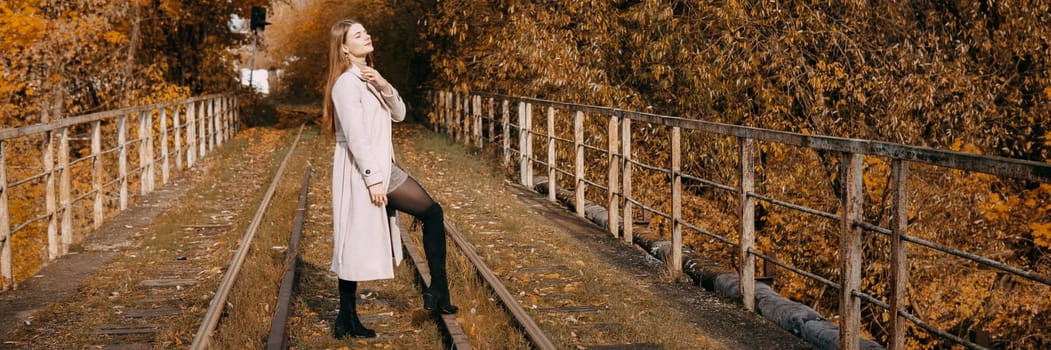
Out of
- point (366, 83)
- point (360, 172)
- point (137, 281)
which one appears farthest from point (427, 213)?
point (137, 281)

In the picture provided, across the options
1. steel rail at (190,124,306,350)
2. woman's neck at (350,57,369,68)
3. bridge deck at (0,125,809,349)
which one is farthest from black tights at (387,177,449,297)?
steel rail at (190,124,306,350)

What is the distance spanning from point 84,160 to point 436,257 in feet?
38.0

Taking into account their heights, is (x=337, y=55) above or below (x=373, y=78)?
above

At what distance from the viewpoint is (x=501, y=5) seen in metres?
19.0

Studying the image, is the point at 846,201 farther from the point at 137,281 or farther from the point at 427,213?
the point at 137,281

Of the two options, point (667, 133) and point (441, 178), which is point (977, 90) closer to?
point (667, 133)

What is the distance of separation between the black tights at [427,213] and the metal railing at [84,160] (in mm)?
3681

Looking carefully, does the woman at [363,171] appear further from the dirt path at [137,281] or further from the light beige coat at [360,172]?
the dirt path at [137,281]

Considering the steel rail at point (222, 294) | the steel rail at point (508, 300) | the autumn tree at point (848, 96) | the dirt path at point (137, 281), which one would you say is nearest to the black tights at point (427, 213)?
the steel rail at point (508, 300)

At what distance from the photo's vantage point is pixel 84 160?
15859mm

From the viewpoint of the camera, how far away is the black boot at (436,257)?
5.94 meters

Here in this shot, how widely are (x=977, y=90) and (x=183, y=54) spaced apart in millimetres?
22436

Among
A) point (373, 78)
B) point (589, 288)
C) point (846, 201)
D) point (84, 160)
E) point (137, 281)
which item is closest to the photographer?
point (373, 78)

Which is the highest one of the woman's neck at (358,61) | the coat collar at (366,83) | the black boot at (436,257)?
the woman's neck at (358,61)
